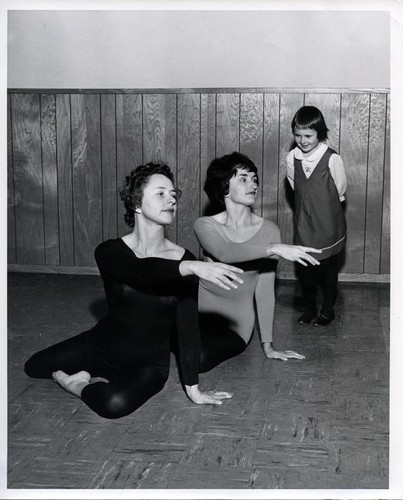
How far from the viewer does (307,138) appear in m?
3.94

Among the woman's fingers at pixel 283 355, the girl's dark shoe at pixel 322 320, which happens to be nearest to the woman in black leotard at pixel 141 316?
the woman's fingers at pixel 283 355

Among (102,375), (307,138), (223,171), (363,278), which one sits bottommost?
(102,375)

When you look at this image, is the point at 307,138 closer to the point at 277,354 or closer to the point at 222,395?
the point at 277,354

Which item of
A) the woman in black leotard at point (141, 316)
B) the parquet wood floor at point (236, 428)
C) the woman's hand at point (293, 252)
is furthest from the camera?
the woman in black leotard at point (141, 316)

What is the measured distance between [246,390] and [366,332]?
1.04 m

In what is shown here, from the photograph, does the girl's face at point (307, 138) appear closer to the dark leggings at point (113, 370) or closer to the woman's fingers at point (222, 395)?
the dark leggings at point (113, 370)

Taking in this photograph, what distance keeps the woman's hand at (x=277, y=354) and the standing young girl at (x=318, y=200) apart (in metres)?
0.58

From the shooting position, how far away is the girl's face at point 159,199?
9.29ft

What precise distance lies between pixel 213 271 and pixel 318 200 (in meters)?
1.87

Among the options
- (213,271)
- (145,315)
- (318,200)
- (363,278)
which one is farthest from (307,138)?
(213,271)

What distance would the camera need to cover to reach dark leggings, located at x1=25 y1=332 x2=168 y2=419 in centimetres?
271

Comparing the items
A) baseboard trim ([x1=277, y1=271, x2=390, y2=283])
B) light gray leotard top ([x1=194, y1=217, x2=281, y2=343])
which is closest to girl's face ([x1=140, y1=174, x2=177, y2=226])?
light gray leotard top ([x1=194, y1=217, x2=281, y2=343])

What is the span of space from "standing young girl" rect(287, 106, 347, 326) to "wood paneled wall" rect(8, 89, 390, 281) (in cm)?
81
